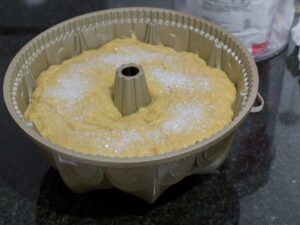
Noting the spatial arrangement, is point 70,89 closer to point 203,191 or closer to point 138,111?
point 138,111

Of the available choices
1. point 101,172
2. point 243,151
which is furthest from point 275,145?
point 101,172

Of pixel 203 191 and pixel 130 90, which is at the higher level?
pixel 130 90

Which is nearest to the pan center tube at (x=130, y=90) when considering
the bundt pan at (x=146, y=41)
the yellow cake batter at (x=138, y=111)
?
the yellow cake batter at (x=138, y=111)

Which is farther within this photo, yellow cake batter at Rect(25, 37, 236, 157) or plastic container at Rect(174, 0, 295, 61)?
plastic container at Rect(174, 0, 295, 61)

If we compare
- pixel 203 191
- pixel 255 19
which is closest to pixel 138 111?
pixel 203 191

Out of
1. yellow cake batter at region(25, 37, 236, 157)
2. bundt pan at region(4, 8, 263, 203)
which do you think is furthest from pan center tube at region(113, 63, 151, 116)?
bundt pan at region(4, 8, 263, 203)

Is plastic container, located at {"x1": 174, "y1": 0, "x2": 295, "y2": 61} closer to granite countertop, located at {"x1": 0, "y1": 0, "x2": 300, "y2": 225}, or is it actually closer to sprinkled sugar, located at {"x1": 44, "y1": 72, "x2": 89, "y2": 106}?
granite countertop, located at {"x1": 0, "y1": 0, "x2": 300, "y2": 225}
